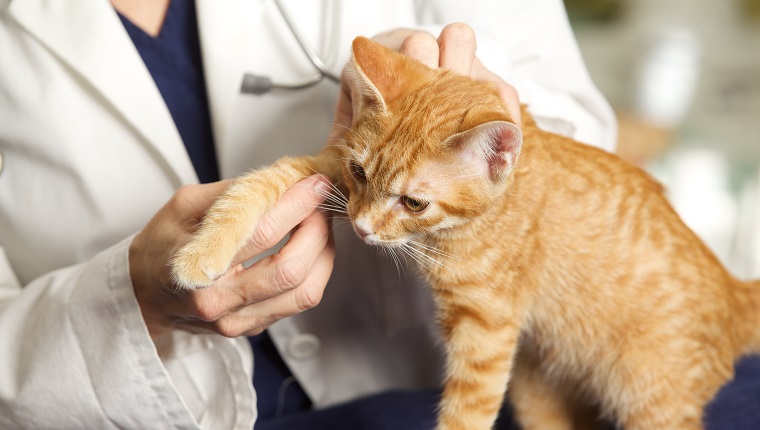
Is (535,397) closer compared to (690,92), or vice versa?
(535,397)

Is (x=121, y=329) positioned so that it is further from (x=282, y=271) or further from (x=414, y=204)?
(x=414, y=204)

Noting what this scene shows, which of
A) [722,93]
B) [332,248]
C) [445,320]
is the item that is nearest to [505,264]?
[445,320]

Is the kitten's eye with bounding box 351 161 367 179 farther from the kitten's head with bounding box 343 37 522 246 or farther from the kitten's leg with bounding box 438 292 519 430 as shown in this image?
the kitten's leg with bounding box 438 292 519 430

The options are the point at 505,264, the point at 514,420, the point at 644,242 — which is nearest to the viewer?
the point at 505,264

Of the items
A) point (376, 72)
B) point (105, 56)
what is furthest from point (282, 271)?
point (105, 56)

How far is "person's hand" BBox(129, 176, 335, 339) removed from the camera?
0.92 metres

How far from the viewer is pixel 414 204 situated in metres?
1.02

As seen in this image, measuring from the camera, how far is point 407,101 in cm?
104

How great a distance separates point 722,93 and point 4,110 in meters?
3.30

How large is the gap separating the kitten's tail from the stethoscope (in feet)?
2.77

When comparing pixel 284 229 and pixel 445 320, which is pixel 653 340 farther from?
pixel 284 229

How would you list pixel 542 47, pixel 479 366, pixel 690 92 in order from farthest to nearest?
pixel 690 92
pixel 542 47
pixel 479 366

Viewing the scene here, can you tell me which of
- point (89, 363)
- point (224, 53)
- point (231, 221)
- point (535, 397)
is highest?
point (224, 53)

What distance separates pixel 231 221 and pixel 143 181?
40 cm
